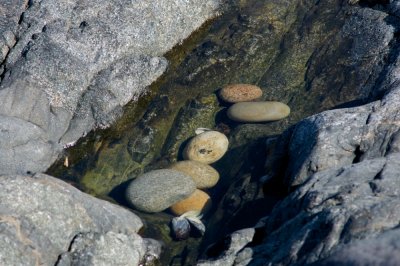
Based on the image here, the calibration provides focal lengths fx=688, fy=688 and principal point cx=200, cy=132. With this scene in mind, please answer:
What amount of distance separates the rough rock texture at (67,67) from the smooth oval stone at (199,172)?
112 centimetres

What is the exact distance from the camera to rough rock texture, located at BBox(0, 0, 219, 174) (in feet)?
24.5

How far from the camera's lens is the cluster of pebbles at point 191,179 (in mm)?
7059

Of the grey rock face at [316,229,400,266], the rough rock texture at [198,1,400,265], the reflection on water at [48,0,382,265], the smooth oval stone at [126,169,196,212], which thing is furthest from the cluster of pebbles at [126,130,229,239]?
the grey rock face at [316,229,400,266]

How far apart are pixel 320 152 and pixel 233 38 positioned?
11.5 feet

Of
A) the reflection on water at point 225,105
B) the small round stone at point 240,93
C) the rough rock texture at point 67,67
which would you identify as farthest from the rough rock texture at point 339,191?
the rough rock texture at point 67,67

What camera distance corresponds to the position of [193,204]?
7.14 metres

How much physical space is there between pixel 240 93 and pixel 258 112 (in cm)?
44

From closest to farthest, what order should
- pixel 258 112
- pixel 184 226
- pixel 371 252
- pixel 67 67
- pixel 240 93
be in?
pixel 371 252 → pixel 184 226 → pixel 67 67 → pixel 258 112 → pixel 240 93

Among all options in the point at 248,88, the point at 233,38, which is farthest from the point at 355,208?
the point at 233,38

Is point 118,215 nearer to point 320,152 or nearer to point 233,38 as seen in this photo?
point 320,152

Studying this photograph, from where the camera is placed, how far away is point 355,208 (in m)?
4.86

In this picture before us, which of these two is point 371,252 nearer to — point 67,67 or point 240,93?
point 240,93

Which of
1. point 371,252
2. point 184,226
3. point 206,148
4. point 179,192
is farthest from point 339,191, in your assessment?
point 206,148

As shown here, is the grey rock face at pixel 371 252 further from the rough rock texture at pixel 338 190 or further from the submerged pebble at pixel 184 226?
the submerged pebble at pixel 184 226
